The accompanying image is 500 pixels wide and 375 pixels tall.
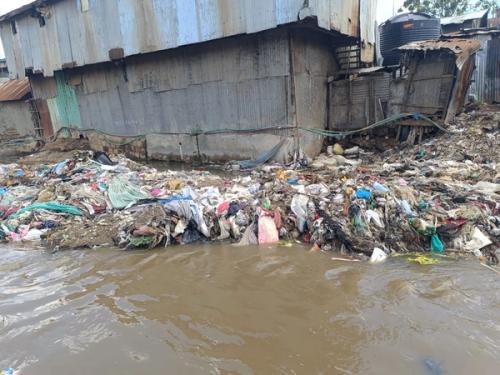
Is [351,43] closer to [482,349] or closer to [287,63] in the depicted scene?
[287,63]

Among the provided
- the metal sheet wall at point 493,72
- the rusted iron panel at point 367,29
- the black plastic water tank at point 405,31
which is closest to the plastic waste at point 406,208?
the rusted iron panel at point 367,29

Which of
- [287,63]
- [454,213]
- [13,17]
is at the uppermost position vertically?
[13,17]

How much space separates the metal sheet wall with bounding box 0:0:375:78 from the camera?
27.9 feet

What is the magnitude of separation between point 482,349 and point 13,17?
17.4 metres

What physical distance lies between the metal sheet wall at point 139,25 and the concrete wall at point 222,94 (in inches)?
22.7

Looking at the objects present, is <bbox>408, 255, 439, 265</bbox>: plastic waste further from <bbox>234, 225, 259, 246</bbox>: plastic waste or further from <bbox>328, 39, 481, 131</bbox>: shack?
<bbox>328, 39, 481, 131</bbox>: shack

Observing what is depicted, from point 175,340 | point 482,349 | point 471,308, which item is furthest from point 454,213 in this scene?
point 175,340

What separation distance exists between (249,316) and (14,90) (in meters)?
19.0

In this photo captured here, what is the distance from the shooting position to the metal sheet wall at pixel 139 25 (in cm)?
851

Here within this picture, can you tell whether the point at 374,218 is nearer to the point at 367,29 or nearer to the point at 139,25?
the point at 367,29

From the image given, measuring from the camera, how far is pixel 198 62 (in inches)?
414

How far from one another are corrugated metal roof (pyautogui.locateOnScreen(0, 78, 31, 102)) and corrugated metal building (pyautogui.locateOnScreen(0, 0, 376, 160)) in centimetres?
299

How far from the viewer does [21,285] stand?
14.1 ft

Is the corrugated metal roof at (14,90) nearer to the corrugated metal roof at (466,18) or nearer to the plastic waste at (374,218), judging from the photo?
the plastic waste at (374,218)
